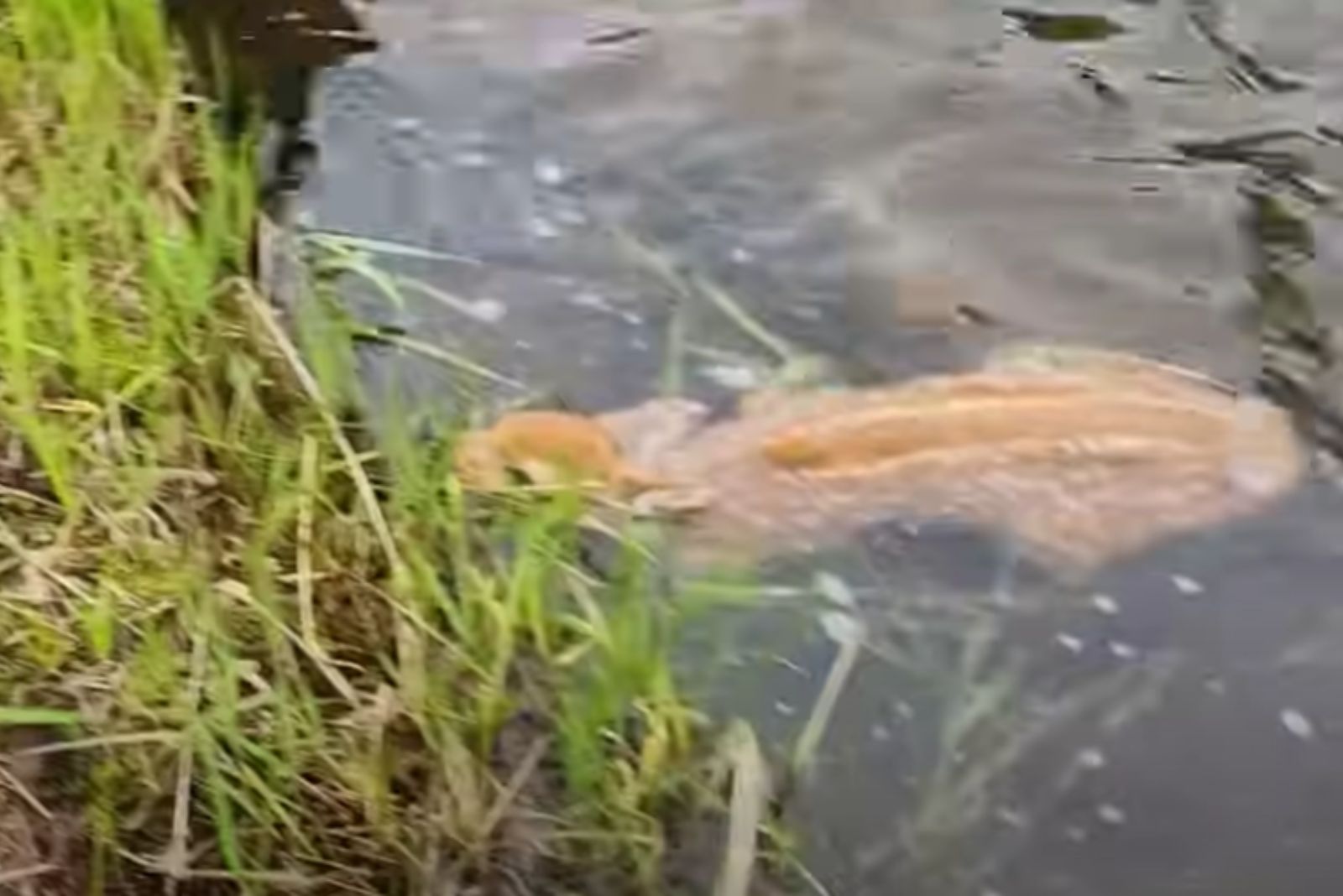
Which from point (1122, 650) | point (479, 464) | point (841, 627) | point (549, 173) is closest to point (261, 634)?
point (479, 464)

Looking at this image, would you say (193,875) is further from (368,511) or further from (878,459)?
(878,459)

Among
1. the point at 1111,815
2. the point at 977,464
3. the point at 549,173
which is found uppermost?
the point at 549,173

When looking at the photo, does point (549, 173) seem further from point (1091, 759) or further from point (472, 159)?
point (1091, 759)

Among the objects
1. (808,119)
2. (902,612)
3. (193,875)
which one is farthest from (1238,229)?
(193,875)

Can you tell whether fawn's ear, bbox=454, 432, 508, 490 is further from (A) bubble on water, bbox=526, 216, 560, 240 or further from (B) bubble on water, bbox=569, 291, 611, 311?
(A) bubble on water, bbox=526, 216, 560, 240

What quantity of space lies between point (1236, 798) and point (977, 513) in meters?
0.39

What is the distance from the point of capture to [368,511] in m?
2.26

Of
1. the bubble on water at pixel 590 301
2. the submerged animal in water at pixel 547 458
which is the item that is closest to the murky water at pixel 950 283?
the bubble on water at pixel 590 301

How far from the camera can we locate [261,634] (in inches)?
83.8

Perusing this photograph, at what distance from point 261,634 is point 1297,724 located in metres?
0.88

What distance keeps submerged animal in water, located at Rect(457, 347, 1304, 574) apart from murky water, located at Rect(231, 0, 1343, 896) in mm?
34

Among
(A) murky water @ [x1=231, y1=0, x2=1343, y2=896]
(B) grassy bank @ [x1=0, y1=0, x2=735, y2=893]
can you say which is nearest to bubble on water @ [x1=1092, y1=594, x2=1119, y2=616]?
(A) murky water @ [x1=231, y1=0, x2=1343, y2=896]

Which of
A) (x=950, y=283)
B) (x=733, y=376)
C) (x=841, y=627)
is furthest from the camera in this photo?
(x=950, y=283)

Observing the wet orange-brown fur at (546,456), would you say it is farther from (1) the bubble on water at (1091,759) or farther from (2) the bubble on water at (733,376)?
(1) the bubble on water at (1091,759)
